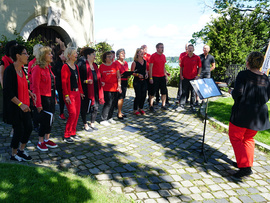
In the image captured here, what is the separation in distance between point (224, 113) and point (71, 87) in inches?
215

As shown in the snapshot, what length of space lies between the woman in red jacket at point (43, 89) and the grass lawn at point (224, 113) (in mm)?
4995

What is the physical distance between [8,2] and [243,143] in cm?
818

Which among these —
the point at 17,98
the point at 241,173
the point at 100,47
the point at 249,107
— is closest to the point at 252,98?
the point at 249,107

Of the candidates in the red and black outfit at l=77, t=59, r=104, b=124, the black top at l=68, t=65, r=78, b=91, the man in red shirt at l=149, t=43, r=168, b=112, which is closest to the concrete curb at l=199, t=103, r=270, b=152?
the man in red shirt at l=149, t=43, r=168, b=112

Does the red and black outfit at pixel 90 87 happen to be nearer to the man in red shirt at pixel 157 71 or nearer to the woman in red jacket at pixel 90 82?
the woman in red jacket at pixel 90 82

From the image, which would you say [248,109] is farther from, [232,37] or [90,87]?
[232,37]

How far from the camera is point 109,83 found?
256 inches

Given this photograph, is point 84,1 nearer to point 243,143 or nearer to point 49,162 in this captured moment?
point 49,162

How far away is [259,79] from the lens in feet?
12.6

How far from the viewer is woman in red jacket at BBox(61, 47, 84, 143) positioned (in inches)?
190

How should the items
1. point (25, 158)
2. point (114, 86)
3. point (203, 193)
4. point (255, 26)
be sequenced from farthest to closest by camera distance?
point (255, 26) → point (114, 86) → point (25, 158) → point (203, 193)

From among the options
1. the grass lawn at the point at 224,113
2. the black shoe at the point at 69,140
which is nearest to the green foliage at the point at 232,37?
the grass lawn at the point at 224,113

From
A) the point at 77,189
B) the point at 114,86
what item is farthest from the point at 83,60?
the point at 77,189

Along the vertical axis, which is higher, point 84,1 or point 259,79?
point 84,1
